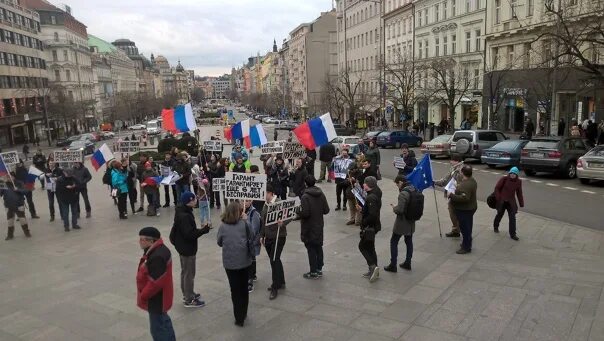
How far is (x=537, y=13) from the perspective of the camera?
117 ft

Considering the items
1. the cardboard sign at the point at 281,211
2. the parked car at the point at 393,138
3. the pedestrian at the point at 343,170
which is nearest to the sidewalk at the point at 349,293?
the cardboard sign at the point at 281,211

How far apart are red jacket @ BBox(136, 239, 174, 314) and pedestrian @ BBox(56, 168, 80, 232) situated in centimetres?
848

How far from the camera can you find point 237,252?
6.65 meters

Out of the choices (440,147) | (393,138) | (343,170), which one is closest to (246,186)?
(343,170)

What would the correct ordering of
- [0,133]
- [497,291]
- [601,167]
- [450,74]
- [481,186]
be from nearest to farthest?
[497,291], [601,167], [481,186], [450,74], [0,133]

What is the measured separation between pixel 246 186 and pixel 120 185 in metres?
6.70

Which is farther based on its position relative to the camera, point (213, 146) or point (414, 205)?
point (213, 146)

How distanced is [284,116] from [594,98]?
71.5 metres

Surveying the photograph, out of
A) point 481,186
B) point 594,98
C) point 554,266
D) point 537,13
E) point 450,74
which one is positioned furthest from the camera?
point 450,74

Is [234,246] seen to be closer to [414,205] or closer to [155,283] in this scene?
[155,283]

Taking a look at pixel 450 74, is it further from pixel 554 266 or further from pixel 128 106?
pixel 128 106

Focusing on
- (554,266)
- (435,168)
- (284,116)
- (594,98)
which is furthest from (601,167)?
(284,116)

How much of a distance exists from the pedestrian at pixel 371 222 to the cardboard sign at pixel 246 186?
170 cm

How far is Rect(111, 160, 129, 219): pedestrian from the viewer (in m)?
13.9
